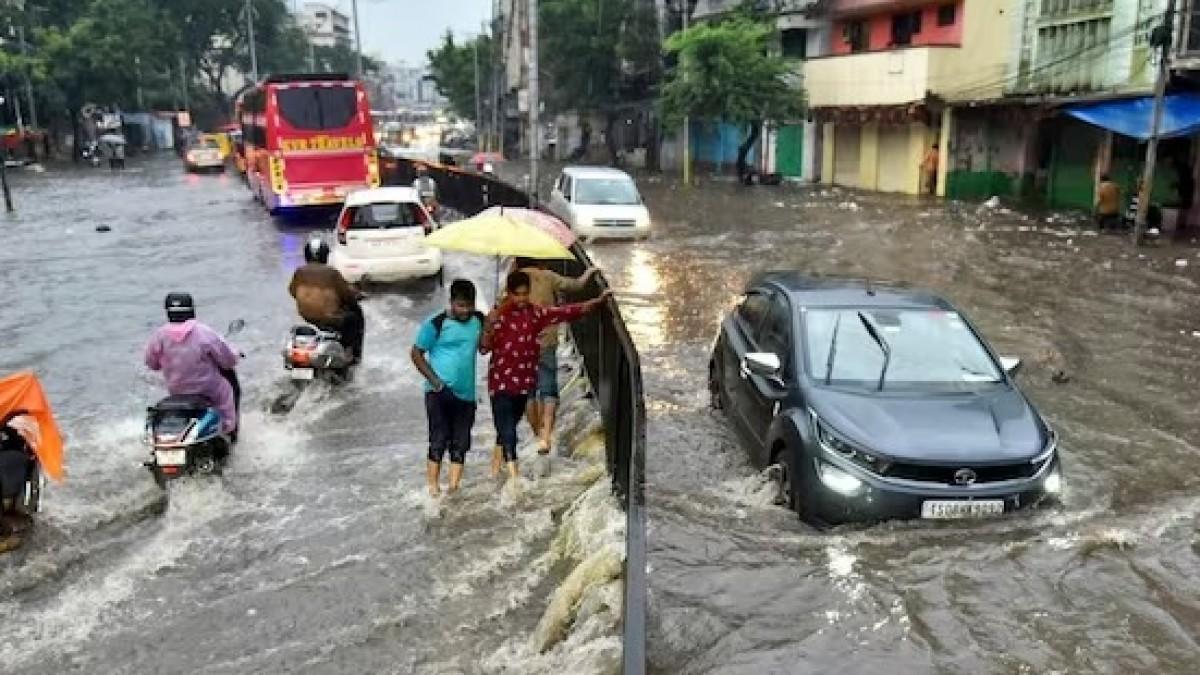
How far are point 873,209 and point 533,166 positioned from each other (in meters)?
10.2

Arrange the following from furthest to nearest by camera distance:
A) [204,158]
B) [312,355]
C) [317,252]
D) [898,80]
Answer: [204,158]
[898,80]
[317,252]
[312,355]

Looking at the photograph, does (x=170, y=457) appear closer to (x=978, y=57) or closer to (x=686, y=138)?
(x=978, y=57)

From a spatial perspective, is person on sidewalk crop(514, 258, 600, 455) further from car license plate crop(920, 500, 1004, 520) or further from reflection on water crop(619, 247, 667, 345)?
reflection on water crop(619, 247, 667, 345)

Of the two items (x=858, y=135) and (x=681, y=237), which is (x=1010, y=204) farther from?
(x=681, y=237)

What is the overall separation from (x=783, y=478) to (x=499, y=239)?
283 centimetres

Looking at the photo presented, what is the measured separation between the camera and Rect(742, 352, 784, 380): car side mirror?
7.09m

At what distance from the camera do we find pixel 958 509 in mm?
6074

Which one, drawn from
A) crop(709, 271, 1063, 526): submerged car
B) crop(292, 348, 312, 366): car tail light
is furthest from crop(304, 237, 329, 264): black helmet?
crop(709, 271, 1063, 526): submerged car

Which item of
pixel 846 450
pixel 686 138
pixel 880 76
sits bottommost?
pixel 846 450

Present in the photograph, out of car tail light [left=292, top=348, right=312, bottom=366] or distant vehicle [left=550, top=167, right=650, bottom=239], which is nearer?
car tail light [left=292, top=348, right=312, bottom=366]

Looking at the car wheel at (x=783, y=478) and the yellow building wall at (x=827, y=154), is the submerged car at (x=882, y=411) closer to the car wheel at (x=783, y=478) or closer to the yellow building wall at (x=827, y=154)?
the car wheel at (x=783, y=478)

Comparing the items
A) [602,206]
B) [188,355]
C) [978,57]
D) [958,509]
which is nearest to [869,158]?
[978,57]

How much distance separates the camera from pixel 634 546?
14.5ft

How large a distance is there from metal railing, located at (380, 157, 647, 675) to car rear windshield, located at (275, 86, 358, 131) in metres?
14.8
